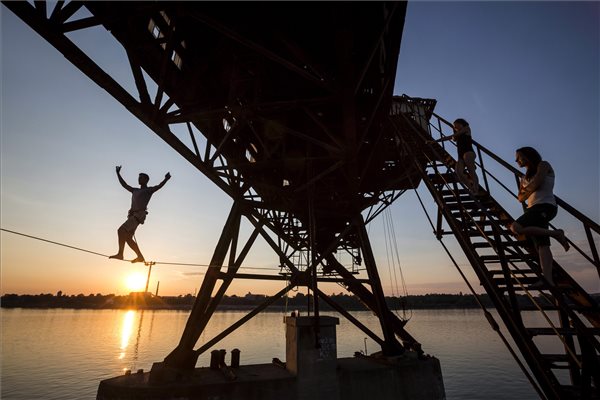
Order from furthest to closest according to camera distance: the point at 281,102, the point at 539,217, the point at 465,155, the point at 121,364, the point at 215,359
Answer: the point at 121,364 → the point at 465,155 → the point at 215,359 → the point at 281,102 → the point at 539,217

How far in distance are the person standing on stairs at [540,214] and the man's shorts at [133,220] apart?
7.24 m

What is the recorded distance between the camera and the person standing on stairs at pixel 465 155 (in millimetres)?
7324

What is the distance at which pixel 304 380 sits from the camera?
6.35 metres

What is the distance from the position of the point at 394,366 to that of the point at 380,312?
5.00 ft

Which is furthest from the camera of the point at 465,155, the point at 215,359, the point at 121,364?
the point at 121,364

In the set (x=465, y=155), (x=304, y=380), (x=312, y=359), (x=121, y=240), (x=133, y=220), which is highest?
(x=465, y=155)

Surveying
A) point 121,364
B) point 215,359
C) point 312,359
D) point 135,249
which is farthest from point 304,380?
point 121,364

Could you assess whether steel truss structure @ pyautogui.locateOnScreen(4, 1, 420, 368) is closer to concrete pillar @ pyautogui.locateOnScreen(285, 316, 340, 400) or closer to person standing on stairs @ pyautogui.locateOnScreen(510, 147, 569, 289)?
concrete pillar @ pyautogui.locateOnScreen(285, 316, 340, 400)

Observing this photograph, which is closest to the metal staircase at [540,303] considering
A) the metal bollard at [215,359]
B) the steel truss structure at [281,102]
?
the steel truss structure at [281,102]

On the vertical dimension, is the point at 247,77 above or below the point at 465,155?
above

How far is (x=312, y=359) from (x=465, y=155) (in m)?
6.27

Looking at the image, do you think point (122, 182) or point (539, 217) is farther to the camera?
point (122, 182)

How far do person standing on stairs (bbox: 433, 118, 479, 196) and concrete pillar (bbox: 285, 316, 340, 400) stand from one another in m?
4.91

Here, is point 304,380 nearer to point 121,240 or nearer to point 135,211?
point 121,240
